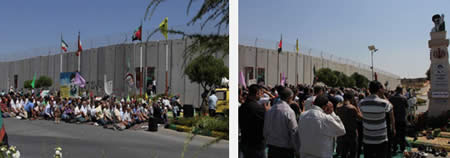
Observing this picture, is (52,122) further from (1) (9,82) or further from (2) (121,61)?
(2) (121,61)

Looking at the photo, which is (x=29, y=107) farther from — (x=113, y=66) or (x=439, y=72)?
(x=439, y=72)

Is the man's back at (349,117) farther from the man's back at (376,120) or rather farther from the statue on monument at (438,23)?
the statue on monument at (438,23)

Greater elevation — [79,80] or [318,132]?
[79,80]

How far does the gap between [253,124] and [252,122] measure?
0.05ft

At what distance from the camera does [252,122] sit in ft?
7.84

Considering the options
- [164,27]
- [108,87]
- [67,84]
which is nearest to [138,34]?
[164,27]

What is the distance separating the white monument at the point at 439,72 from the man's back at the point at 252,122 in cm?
469

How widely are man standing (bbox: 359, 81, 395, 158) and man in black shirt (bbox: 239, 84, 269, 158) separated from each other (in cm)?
97

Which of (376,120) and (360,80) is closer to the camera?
(376,120)

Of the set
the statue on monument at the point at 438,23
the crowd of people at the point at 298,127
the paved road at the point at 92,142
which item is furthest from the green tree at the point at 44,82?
the statue on monument at the point at 438,23

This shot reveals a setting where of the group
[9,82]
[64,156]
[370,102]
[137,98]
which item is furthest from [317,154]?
[9,82]

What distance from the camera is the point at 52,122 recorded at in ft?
8.26

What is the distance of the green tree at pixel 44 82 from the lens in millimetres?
2190

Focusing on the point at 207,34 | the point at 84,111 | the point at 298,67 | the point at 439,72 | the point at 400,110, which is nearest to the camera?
the point at 207,34
